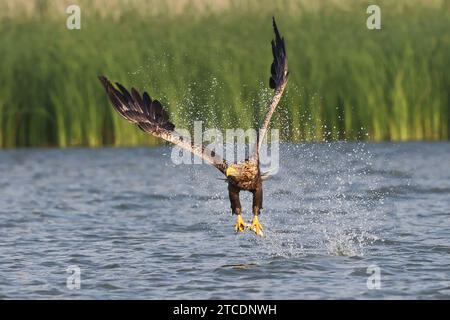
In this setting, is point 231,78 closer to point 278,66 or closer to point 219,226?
point 219,226

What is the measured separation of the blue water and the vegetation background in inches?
18.0

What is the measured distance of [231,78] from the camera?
20.8 m

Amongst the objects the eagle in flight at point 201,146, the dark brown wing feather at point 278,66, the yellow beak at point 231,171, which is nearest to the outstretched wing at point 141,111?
the eagle in flight at point 201,146

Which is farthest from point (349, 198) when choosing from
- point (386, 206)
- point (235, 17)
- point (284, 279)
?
point (235, 17)

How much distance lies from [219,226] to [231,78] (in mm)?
6272

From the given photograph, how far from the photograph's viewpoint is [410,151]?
20.6 metres

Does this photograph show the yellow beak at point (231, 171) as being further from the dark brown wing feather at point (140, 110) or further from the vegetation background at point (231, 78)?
the vegetation background at point (231, 78)

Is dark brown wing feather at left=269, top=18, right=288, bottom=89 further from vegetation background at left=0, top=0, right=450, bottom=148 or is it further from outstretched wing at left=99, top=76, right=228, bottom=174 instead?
vegetation background at left=0, top=0, right=450, bottom=148

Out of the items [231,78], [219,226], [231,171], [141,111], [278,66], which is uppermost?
[231,78]

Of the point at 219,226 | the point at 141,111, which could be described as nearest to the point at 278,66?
the point at 141,111

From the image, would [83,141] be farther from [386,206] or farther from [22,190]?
[386,206]

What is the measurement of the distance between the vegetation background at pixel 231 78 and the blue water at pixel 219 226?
46 cm

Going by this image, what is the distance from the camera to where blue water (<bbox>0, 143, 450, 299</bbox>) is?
1127 centimetres

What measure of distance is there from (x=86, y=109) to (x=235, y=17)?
159 inches
